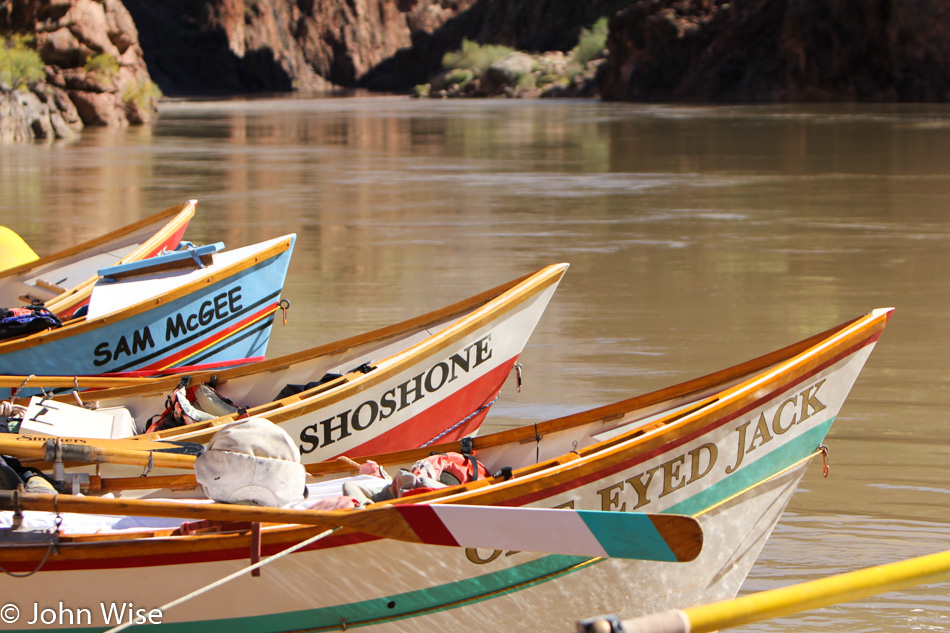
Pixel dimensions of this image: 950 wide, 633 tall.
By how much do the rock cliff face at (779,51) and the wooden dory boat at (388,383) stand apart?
5149cm

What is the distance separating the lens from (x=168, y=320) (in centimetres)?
726

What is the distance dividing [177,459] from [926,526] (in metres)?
3.39

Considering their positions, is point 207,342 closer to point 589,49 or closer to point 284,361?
point 284,361

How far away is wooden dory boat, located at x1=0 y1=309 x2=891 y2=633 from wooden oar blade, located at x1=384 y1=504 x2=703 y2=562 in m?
0.07

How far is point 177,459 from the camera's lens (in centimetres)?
458

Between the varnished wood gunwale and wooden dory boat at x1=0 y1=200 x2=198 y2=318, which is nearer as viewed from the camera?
the varnished wood gunwale

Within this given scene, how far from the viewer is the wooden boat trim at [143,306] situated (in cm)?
681

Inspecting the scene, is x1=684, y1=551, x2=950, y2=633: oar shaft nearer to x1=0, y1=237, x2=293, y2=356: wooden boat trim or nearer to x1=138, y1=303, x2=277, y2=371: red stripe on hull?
x1=0, y1=237, x2=293, y2=356: wooden boat trim

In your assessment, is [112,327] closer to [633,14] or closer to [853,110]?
[853,110]

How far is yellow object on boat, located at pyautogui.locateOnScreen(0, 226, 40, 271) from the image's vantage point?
31.7 ft

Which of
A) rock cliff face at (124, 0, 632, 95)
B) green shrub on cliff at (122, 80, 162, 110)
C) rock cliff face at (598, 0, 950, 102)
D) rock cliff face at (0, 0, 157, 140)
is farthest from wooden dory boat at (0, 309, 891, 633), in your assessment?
rock cliff face at (124, 0, 632, 95)

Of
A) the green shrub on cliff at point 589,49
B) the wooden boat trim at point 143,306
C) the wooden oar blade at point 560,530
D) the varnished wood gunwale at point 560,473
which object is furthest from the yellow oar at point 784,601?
the green shrub on cliff at point 589,49

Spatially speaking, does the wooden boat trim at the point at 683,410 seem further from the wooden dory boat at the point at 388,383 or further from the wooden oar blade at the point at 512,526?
the wooden dory boat at the point at 388,383

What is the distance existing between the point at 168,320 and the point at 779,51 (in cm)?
5570
